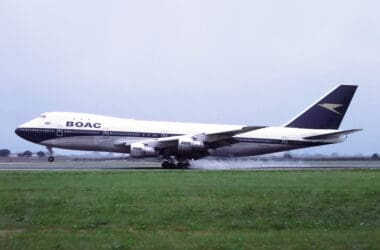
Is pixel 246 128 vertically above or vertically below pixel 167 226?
above

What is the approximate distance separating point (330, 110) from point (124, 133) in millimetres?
16351

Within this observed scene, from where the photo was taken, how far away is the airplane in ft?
160

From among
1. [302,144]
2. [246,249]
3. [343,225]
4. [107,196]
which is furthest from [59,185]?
[302,144]

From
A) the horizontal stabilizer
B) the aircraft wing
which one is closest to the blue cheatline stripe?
the horizontal stabilizer

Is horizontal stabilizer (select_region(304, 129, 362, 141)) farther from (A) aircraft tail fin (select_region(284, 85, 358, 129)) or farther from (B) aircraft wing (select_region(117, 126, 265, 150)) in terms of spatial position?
(B) aircraft wing (select_region(117, 126, 265, 150))

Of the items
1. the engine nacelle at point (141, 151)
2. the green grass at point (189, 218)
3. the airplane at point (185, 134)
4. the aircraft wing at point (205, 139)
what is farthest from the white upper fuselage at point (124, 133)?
the green grass at point (189, 218)

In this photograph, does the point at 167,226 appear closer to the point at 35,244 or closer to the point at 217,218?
the point at 217,218

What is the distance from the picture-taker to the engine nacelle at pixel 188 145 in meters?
48.0

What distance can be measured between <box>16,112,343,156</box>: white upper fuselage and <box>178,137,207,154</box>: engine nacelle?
247 cm

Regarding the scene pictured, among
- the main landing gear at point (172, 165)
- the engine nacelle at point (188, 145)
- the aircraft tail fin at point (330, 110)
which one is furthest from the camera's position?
the aircraft tail fin at point (330, 110)

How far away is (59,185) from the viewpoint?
82.7ft

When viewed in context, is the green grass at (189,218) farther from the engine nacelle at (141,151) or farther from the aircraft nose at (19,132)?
the aircraft nose at (19,132)

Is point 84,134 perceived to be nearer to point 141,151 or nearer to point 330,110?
point 141,151

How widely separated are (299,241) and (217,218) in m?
3.74
